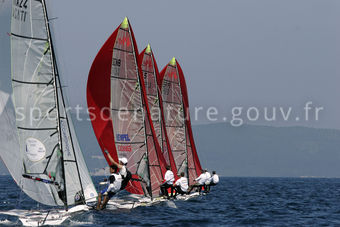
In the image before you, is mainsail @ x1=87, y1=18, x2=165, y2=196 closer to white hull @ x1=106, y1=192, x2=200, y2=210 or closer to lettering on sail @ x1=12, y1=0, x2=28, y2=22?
white hull @ x1=106, y1=192, x2=200, y2=210

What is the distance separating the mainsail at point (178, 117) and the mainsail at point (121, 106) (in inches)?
395

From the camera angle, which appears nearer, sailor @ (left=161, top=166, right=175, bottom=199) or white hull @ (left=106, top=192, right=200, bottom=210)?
white hull @ (left=106, top=192, right=200, bottom=210)

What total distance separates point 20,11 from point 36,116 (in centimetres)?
309

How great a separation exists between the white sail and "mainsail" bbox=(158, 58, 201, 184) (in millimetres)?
17305

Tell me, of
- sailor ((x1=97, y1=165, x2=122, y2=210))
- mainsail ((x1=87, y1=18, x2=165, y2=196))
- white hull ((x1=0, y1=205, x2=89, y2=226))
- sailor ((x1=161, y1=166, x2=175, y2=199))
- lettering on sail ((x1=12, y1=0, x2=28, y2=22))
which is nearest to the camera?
white hull ((x1=0, y1=205, x2=89, y2=226))

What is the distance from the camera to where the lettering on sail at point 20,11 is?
643 inches

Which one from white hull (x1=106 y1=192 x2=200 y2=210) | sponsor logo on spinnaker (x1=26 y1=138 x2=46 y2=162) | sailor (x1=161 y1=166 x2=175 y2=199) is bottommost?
white hull (x1=106 y1=192 x2=200 y2=210)

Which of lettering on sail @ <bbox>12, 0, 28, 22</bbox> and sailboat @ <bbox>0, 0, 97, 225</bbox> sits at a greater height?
lettering on sail @ <bbox>12, 0, 28, 22</bbox>

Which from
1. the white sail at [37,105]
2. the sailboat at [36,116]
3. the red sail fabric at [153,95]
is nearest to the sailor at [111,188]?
the sailboat at [36,116]

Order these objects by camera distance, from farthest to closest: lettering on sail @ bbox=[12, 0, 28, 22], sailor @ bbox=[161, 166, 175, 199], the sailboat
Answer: sailor @ bbox=[161, 166, 175, 199] < the sailboat < lettering on sail @ bbox=[12, 0, 28, 22]

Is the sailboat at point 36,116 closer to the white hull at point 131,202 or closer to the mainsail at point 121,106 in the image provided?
the white hull at point 131,202

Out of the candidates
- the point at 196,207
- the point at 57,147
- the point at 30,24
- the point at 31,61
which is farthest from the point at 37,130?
the point at 196,207

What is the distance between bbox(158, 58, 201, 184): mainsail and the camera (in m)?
34.6

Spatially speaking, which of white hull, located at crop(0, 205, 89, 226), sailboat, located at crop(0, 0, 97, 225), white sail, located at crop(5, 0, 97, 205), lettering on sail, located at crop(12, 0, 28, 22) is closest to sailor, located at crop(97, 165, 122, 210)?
white hull, located at crop(0, 205, 89, 226)
